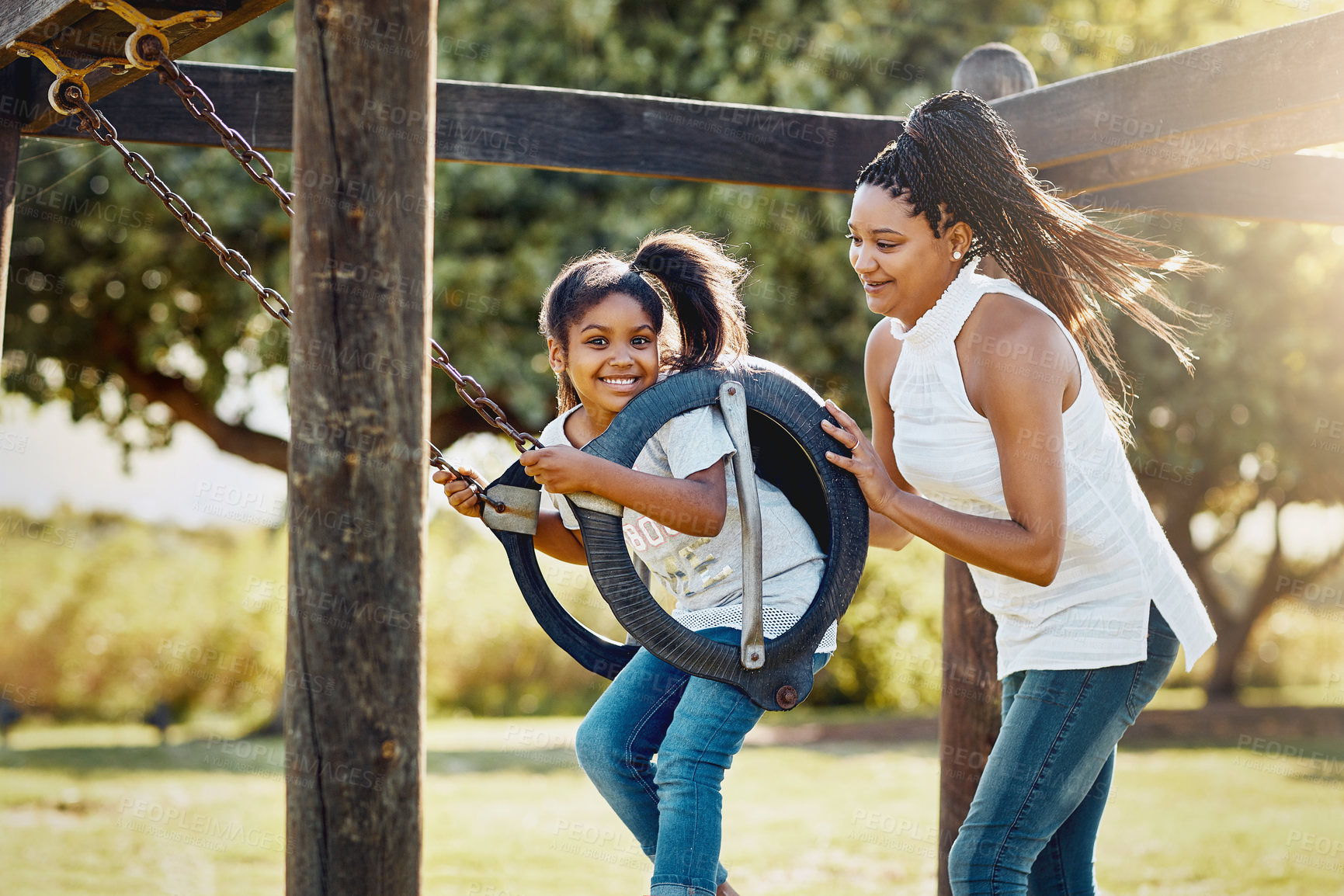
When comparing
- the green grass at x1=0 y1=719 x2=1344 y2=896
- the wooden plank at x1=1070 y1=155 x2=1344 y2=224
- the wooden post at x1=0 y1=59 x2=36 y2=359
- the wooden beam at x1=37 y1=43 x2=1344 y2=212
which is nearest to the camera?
the wooden post at x1=0 y1=59 x2=36 y2=359

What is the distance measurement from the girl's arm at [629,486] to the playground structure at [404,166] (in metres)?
0.43

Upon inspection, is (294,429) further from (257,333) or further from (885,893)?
(257,333)

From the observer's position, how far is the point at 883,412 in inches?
104

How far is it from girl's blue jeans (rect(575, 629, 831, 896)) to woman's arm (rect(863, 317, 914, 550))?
30cm

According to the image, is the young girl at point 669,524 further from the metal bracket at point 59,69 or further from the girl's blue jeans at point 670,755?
the metal bracket at point 59,69

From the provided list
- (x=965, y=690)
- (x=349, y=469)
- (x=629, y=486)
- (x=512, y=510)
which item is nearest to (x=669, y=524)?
(x=629, y=486)

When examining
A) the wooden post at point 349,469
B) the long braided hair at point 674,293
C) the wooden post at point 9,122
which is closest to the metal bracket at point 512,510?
the long braided hair at point 674,293

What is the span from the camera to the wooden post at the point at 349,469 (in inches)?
65.4

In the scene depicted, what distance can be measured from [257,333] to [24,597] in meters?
4.65

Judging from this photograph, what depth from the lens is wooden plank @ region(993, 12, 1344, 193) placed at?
8.38ft

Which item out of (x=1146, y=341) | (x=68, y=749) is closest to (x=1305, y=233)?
(x=1146, y=341)

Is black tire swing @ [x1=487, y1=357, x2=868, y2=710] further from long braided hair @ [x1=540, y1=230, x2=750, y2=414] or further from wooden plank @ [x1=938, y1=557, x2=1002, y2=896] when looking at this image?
wooden plank @ [x1=938, y1=557, x2=1002, y2=896]

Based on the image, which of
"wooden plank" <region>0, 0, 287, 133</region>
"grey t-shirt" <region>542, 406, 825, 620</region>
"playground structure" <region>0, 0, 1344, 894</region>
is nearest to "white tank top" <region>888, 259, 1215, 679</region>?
"grey t-shirt" <region>542, 406, 825, 620</region>

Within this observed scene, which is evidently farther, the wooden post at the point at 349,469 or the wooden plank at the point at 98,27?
the wooden plank at the point at 98,27
